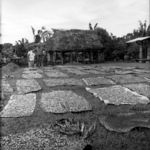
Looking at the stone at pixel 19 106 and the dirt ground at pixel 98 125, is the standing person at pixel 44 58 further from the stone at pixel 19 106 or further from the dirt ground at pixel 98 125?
the dirt ground at pixel 98 125

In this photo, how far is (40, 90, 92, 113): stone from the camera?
8.25 feet

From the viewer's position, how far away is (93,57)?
20.8m

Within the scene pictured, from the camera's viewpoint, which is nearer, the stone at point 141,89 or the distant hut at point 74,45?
the stone at point 141,89

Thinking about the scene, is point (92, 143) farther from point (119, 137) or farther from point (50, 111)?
point (50, 111)

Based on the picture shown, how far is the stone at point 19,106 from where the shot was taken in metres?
2.38

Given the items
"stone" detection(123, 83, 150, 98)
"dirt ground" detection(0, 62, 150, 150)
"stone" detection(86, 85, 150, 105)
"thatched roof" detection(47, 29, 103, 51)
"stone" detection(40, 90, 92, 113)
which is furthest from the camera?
"thatched roof" detection(47, 29, 103, 51)

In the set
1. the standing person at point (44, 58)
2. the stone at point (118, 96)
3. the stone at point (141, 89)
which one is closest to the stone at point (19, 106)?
the stone at point (118, 96)

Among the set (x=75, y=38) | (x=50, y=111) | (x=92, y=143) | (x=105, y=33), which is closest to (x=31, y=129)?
(x=50, y=111)

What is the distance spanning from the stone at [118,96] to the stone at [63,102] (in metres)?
0.32

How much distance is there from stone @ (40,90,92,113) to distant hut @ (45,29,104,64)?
49.7 feet

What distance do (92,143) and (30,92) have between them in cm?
193

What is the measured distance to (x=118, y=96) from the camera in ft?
9.87

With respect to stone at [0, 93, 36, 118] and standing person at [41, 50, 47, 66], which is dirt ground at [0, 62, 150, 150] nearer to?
stone at [0, 93, 36, 118]

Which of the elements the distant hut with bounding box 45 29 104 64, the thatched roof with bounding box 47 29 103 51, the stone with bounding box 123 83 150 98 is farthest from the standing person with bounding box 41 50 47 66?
the stone with bounding box 123 83 150 98
